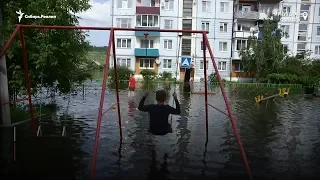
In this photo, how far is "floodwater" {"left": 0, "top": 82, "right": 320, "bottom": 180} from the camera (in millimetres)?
7066

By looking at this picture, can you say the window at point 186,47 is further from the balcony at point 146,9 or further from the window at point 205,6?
the balcony at point 146,9

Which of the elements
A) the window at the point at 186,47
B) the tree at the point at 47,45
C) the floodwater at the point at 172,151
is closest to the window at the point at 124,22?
the window at the point at 186,47

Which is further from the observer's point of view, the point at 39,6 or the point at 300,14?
the point at 300,14

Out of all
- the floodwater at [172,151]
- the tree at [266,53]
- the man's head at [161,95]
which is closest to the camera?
the floodwater at [172,151]

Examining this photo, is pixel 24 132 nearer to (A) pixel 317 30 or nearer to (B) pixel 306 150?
(B) pixel 306 150

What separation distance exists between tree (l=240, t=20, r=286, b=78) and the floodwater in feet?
106

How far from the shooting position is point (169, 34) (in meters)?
50.6

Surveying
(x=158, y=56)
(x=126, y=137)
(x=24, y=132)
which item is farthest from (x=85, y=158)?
(x=158, y=56)

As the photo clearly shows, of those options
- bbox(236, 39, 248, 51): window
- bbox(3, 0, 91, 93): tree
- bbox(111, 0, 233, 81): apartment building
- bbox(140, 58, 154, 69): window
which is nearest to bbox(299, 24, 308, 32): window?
bbox(236, 39, 248, 51): window

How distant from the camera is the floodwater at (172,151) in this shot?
23.2 feet

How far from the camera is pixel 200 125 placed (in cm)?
1305

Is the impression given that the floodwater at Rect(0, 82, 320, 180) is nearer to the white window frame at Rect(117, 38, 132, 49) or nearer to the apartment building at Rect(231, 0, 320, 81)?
the white window frame at Rect(117, 38, 132, 49)

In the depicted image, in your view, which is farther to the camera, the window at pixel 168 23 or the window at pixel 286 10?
the window at pixel 286 10

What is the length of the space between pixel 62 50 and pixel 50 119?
2.90 meters
